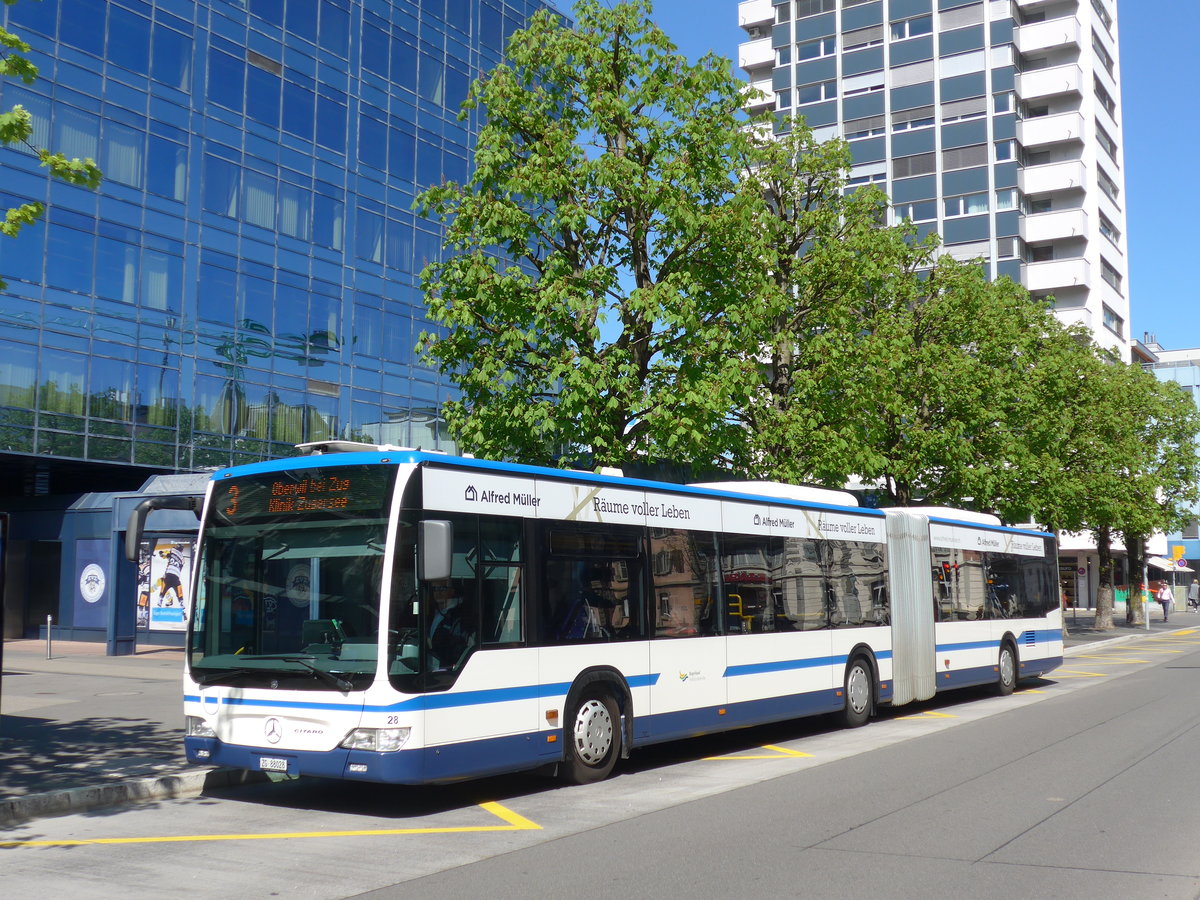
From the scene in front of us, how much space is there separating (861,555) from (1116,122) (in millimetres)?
68933

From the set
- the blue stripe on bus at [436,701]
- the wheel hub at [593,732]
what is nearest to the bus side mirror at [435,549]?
the blue stripe on bus at [436,701]

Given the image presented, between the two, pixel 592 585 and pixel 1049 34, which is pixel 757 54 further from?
pixel 592 585

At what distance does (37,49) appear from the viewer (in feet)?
99.7

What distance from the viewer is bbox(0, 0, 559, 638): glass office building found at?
31047 millimetres

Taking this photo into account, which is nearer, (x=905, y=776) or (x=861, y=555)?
(x=905, y=776)

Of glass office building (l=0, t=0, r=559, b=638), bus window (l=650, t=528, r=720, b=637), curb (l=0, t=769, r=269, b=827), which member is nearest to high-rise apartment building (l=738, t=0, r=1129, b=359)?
glass office building (l=0, t=0, r=559, b=638)

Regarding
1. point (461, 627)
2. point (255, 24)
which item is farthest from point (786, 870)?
point (255, 24)

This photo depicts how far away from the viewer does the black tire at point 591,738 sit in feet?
35.3

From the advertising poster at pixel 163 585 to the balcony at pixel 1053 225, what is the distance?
50.6 metres

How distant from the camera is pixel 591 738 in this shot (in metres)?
11.0

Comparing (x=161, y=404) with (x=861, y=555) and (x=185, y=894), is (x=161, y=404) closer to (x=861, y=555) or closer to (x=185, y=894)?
(x=861, y=555)

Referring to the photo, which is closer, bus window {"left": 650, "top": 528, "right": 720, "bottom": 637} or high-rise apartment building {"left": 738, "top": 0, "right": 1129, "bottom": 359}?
bus window {"left": 650, "top": 528, "right": 720, "bottom": 637}

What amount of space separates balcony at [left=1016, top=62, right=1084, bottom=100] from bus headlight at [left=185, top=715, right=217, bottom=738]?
65.9 m

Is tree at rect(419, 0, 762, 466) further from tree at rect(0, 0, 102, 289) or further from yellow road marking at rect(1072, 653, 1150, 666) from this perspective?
yellow road marking at rect(1072, 653, 1150, 666)
